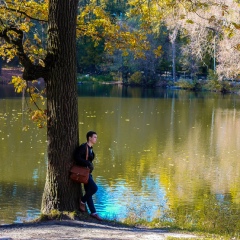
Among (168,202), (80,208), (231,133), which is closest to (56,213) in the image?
(80,208)

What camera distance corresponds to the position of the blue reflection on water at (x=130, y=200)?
11234 millimetres

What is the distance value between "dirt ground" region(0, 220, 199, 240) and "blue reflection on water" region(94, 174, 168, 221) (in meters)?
3.12

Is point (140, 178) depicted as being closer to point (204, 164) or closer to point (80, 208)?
point (204, 164)

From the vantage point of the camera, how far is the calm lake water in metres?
11.8

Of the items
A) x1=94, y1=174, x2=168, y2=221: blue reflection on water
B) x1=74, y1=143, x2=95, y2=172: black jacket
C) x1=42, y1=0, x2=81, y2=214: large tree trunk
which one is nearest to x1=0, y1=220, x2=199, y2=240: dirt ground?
x1=42, y1=0, x2=81, y2=214: large tree trunk

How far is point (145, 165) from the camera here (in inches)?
655

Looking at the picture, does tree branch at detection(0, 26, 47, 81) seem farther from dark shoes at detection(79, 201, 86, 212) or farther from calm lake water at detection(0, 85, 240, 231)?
calm lake water at detection(0, 85, 240, 231)

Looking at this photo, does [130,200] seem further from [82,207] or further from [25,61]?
[25,61]

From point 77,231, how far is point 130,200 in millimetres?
5998

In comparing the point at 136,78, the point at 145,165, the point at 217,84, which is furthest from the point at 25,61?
the point at 136,78

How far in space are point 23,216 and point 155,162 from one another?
6.88 meters

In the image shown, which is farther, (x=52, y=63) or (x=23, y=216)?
(x=23, y=216)

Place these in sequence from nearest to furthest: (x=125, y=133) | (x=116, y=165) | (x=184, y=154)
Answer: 1. (x=116, y=165)
2. (x=184, y=154)
3. (x=125, y=133)

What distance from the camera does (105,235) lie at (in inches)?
256
